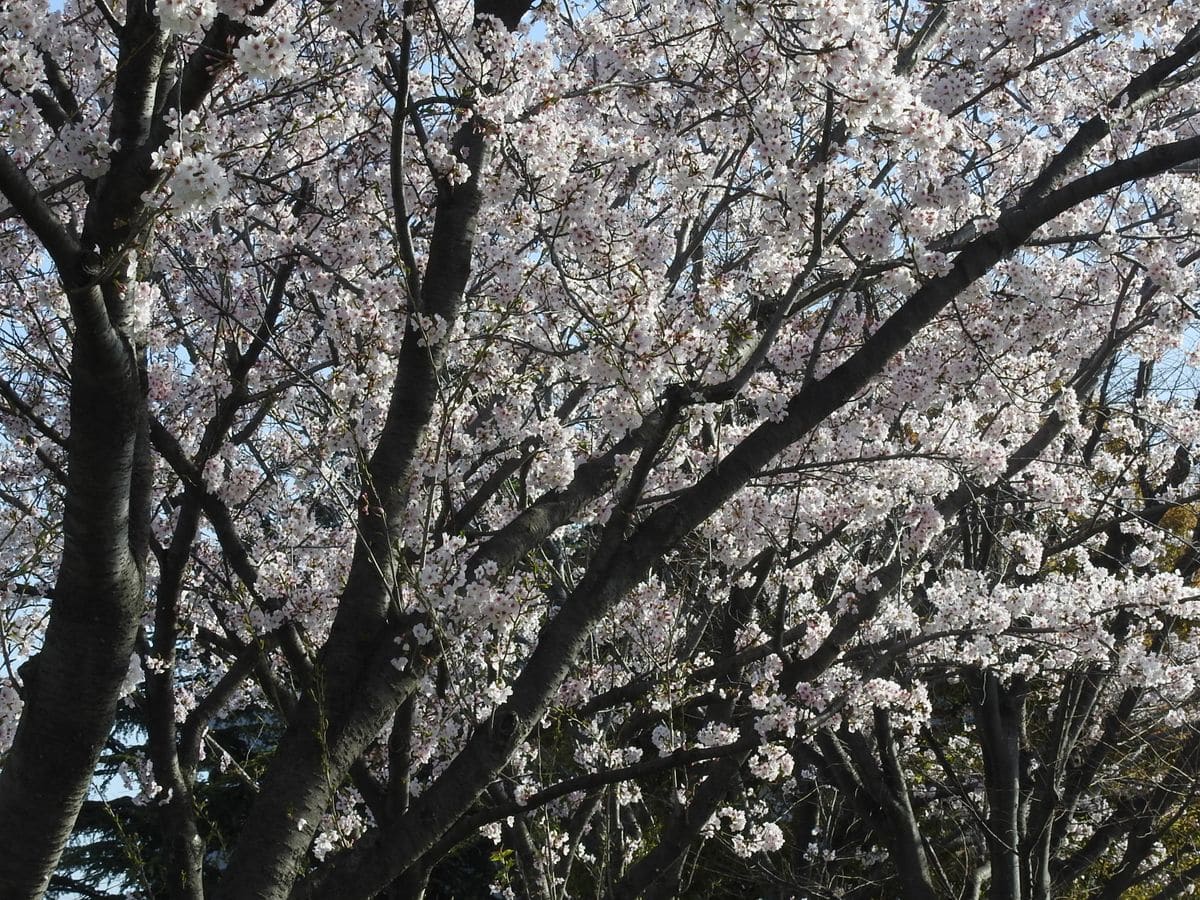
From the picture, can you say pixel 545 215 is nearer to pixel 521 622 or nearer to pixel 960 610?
pixel 521 622

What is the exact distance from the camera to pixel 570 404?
625cm

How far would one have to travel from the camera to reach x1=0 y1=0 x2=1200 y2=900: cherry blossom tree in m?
3.57

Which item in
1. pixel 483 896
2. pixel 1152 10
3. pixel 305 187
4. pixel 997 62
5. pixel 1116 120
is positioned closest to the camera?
pixel 1116 120

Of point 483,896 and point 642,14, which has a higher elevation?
point 642,14

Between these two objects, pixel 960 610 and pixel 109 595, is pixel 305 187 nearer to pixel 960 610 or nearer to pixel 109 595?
pixel 109 595

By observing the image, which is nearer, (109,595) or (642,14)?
(109,595)

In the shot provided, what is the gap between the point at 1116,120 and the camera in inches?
172

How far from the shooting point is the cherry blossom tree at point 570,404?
357cm

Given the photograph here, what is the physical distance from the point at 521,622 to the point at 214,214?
2775mm

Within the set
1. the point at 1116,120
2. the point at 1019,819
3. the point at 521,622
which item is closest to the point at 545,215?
the point at 521,622

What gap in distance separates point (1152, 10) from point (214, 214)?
15.4 feet

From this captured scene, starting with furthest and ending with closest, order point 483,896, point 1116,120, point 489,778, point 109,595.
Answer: point 483,896 → point 1116,120 → point 489,778 → point 109,595

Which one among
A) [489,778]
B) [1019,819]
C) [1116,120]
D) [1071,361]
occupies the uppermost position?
[1071,361]

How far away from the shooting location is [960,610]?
6.18 metres
